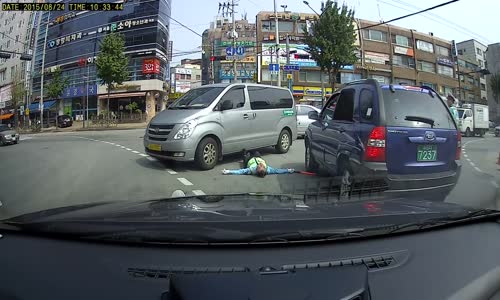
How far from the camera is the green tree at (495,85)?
302 inches

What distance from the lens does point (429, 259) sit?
1724 millimetres

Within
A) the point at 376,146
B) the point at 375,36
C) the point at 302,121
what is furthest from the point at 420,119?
the point at 375,36

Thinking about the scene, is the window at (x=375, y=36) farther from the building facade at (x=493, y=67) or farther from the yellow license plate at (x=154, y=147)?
the yellow license plate at (x=154, y=147)

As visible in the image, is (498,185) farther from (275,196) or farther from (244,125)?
(244,125)

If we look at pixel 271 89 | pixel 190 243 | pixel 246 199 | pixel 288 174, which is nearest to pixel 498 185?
pixel 288 174

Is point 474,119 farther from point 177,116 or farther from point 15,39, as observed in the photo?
point 15,39

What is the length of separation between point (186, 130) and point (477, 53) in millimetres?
5677

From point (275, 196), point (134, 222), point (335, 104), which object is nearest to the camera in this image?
point (134, 222)

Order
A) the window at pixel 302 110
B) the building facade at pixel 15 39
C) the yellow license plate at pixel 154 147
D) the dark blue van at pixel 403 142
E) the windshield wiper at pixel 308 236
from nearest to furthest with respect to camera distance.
A: the windshield wiper at pixel 308 236
the dark blue van at pixel 403 142
the building facade at pixel 15 39
the yellow license plate at pixel 154 147
the window at pixel 302 110

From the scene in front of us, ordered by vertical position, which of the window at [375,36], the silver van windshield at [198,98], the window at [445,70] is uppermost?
the window at [375,36]

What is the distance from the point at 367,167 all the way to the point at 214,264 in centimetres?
329

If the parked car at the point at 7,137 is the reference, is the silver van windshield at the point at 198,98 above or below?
above

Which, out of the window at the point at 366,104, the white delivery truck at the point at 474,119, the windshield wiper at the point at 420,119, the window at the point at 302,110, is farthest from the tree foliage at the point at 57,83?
the white delivery truck at the point at 474,119

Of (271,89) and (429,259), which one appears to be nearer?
(429,259)
